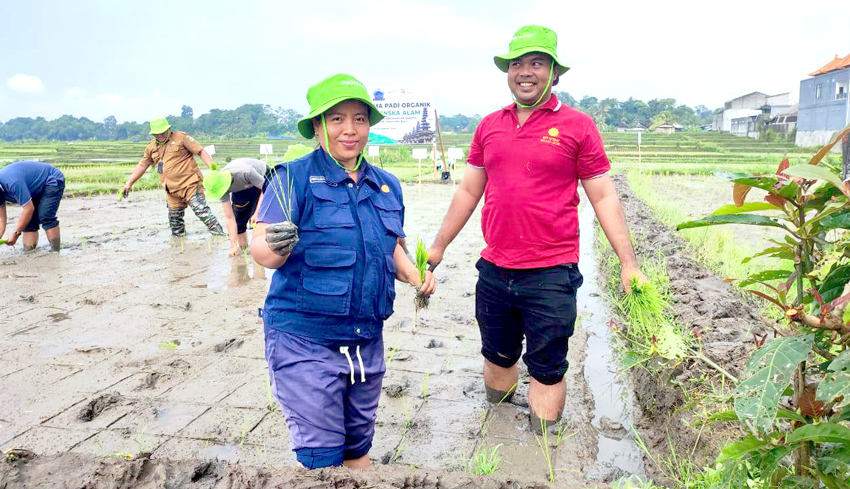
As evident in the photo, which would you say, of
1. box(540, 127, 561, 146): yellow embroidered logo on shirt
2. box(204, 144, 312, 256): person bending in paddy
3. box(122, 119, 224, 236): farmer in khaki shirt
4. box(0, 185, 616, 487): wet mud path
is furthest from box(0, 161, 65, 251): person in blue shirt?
box(540, 127, 561, 146): yellow embroidered logo on shirt

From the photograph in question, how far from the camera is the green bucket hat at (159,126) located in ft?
28.7

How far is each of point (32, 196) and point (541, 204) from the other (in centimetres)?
683

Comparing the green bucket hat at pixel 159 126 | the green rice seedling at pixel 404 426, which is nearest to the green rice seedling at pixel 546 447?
the green rice seedling at pixel 404 426

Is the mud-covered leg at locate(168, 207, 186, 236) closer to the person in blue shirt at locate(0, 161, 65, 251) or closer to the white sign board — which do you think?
the person in blue shirt at locate(0, 161, 65, 251)

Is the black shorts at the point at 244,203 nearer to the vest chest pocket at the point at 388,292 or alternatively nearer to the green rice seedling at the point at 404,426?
the green rice seedling at the point at 404,426

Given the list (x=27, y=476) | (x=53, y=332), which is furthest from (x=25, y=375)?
(x=27, y=476)

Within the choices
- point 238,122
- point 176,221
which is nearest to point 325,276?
point 176,221

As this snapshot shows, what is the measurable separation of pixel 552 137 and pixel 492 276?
77 cm

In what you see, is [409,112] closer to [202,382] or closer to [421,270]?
[202,382]

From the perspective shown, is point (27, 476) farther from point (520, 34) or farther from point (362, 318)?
point (520, 34)

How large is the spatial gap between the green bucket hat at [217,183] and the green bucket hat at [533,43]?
3.96 m

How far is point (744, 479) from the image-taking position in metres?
1.84

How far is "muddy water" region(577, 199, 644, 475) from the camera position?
3.32 m

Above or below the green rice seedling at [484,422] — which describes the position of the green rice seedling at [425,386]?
above
